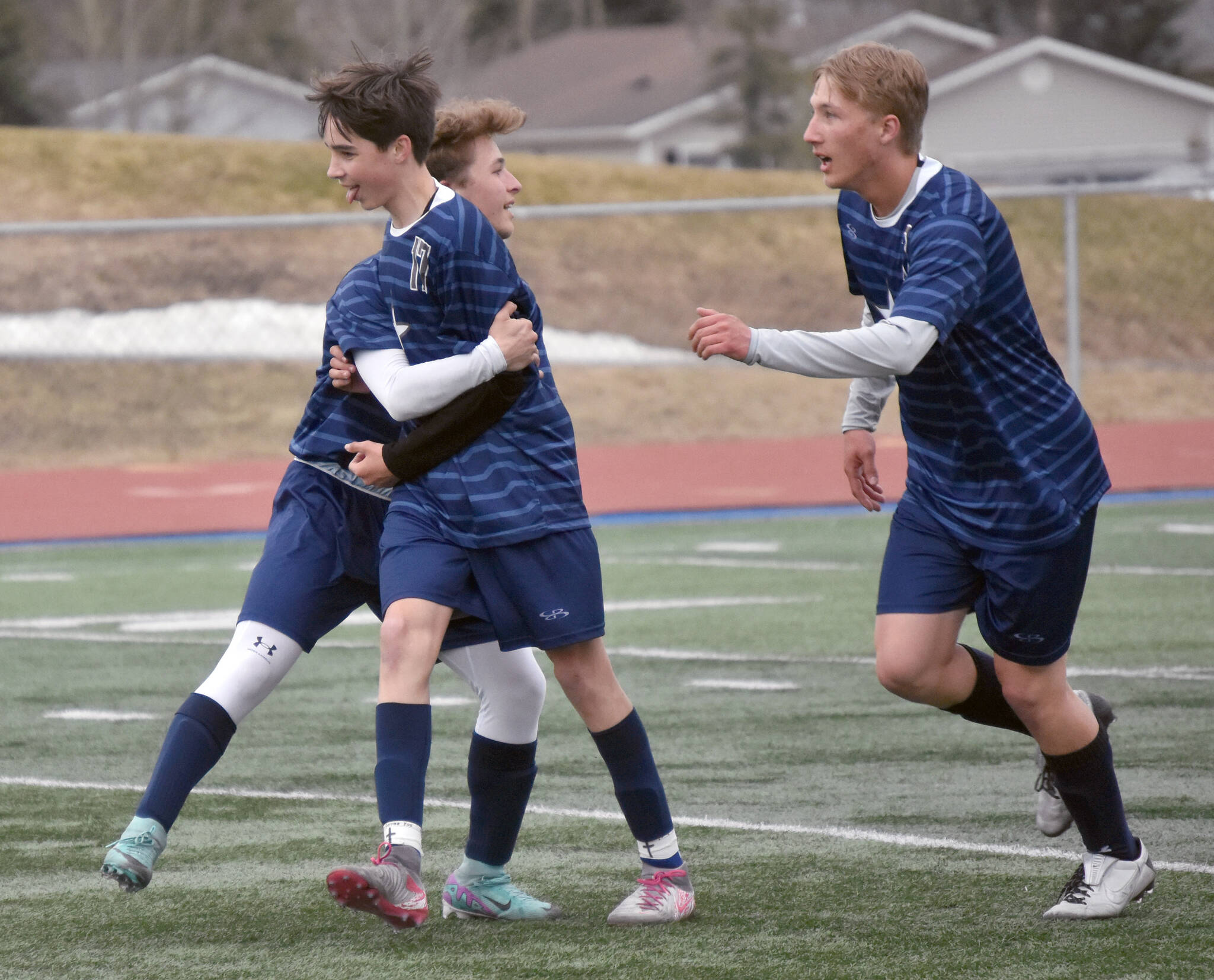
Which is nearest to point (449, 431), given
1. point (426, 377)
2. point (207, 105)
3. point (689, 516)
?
point (426, 377)

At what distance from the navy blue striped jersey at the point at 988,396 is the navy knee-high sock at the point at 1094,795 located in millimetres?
467

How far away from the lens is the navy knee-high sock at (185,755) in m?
3.98

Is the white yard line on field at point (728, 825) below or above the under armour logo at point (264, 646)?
below

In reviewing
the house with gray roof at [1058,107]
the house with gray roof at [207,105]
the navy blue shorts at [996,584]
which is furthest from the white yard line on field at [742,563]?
the house with gray roof at [1058,107]

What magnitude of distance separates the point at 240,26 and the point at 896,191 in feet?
145

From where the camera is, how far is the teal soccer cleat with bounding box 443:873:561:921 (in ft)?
13.5

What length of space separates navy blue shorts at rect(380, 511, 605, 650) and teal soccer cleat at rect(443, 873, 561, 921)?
21.2 inches

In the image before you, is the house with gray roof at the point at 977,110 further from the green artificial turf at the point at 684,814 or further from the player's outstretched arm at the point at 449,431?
the player's outstretched arm at the point at 449,431

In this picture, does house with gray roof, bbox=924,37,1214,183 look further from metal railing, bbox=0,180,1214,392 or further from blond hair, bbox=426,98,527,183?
blond hair, bbox=426,98,527,183

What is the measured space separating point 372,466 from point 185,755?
27.6 inches

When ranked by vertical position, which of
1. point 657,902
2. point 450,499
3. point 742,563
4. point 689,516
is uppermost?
point 450,499

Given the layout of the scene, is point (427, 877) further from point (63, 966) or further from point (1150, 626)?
point (1150, 626)

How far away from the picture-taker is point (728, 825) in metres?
5.00

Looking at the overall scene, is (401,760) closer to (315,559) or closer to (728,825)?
(315,559)
